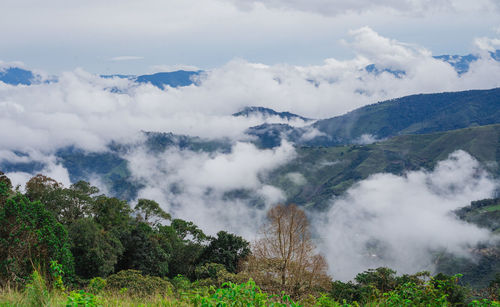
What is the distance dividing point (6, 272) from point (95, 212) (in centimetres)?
3339

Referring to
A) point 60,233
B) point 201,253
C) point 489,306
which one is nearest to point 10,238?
point 60,233

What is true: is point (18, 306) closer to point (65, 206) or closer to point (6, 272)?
point (6, 272)

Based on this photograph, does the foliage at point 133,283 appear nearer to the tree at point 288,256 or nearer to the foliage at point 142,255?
the tree at point 288,256

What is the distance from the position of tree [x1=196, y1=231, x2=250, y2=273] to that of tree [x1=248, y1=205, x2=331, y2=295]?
19607 millimetres

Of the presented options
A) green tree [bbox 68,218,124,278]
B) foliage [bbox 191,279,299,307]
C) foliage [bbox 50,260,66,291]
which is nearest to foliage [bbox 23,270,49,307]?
foliage [bbox 50,260,66,291]

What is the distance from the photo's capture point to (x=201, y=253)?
4659cm

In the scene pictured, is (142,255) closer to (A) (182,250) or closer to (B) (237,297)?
(A) (182,250)

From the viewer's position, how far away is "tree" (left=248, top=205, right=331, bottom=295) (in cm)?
2205

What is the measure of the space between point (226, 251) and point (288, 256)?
22299 millimetres

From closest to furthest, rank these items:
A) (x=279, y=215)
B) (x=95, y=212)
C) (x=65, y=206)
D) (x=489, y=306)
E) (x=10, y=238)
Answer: (x=489, y=306) → (x=10, y=238) → (x=279, y=215) → (x=65, y=206) → (x=95, y=212)

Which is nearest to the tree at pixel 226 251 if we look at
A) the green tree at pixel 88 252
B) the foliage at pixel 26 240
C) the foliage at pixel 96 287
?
the green tree at pixel 88 252

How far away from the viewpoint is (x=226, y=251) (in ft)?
143

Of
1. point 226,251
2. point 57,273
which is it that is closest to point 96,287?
point 57,273

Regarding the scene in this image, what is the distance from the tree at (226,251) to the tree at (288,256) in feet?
64.3
